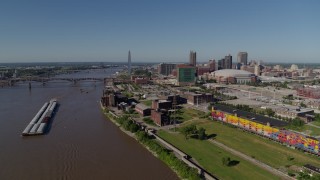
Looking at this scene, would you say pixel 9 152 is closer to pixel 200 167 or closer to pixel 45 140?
pixel 45 140

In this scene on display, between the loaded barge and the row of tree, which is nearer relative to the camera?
the row of tree

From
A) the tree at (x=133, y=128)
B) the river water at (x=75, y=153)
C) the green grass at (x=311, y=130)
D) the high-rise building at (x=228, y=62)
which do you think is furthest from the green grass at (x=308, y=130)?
the high-rise building at (x=228, y=62)

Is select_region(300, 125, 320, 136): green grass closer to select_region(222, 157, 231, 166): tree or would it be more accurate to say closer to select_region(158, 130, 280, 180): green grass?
select_region(158, 130, 280, 180): green grass

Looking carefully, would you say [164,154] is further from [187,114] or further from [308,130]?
[308,130]

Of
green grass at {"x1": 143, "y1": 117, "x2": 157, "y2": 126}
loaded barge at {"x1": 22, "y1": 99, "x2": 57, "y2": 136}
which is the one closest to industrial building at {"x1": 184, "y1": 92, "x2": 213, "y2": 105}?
green grass at {"x1": 143, "y1": 117, "x2": 157, "y2": 126}

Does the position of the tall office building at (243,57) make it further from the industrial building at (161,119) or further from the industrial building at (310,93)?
the industrial building at (161,119)

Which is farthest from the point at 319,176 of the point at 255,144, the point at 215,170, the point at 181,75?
the point at 181,75

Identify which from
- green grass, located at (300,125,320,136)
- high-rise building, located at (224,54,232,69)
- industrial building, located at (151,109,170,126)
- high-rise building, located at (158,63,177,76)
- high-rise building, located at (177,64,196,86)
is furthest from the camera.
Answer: high-rise building, located at (224,54,232,69)
